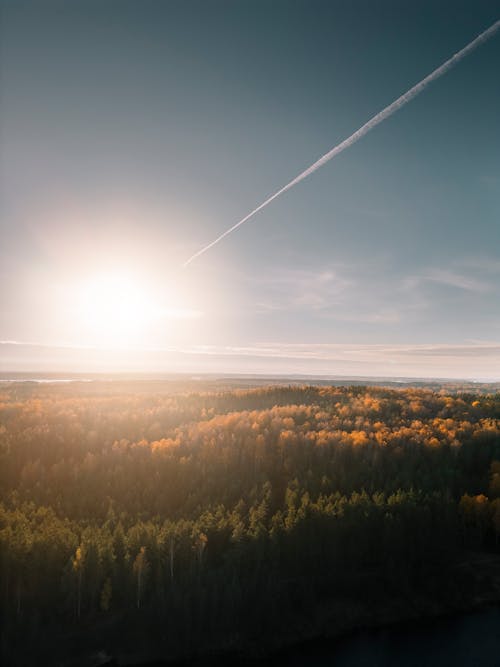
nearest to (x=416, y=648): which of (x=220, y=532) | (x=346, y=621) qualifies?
(x=346, y=621)

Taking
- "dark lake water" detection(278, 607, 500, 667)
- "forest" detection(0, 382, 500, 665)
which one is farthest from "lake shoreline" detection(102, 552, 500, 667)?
"dark lake water" detection(278, 607, 500, 667)

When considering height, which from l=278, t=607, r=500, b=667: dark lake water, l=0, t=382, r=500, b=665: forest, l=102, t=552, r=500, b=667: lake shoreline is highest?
l=0, t=382, r=500, b=665: forest

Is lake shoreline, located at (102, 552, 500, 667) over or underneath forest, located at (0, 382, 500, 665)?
underneath

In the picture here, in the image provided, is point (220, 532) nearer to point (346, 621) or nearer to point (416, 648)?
point (346, 621)

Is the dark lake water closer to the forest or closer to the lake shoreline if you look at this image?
the lake shoreline

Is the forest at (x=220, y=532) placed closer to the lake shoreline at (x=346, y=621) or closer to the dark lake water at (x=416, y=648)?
the lake shoreline at (x=346, y=621)

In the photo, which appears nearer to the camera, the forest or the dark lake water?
the forest

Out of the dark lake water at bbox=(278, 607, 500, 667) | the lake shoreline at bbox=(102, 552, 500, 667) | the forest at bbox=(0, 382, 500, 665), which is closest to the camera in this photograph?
the lake shoreline at bbox=(102, 552, 500, 667)
